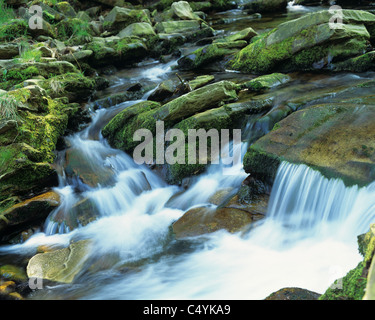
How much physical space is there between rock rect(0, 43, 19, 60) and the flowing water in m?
6.44

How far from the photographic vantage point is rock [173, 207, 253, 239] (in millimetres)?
4547

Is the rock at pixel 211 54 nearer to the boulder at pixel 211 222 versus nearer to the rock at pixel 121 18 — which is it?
the boulder at pixel 211 222

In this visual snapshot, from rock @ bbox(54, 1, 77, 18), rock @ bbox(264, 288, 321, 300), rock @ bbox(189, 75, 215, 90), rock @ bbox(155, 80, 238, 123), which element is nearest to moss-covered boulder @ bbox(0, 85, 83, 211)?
rock @ bbox(155, 80, 238, 123)

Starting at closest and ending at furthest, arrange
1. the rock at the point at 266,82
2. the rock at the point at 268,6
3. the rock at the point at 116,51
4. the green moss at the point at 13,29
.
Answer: the rock at the point at 266,82, the green moss at the point at 13,29, the rock at the point at 116,51, the rock at the point at 268,6

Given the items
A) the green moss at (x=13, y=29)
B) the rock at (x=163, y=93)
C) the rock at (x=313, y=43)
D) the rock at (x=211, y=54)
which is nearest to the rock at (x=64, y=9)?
the green moss at (x=13, y=29)

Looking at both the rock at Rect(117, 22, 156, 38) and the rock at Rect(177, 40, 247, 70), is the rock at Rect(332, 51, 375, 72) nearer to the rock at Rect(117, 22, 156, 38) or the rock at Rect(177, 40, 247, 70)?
the rock at Rect(177, 40, 247, 70)

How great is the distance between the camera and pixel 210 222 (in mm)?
4688

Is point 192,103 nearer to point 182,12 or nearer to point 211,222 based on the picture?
point 211,222

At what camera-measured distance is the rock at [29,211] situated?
5078 mm

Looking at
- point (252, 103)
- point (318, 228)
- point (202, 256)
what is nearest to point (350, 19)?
point (252, 103)

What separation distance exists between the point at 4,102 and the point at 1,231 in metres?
2.68

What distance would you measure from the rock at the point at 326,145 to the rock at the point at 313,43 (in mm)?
3481

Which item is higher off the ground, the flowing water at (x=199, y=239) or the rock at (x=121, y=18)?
the rock at (x=121, y=18)

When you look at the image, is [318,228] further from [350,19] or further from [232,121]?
[350,19]
